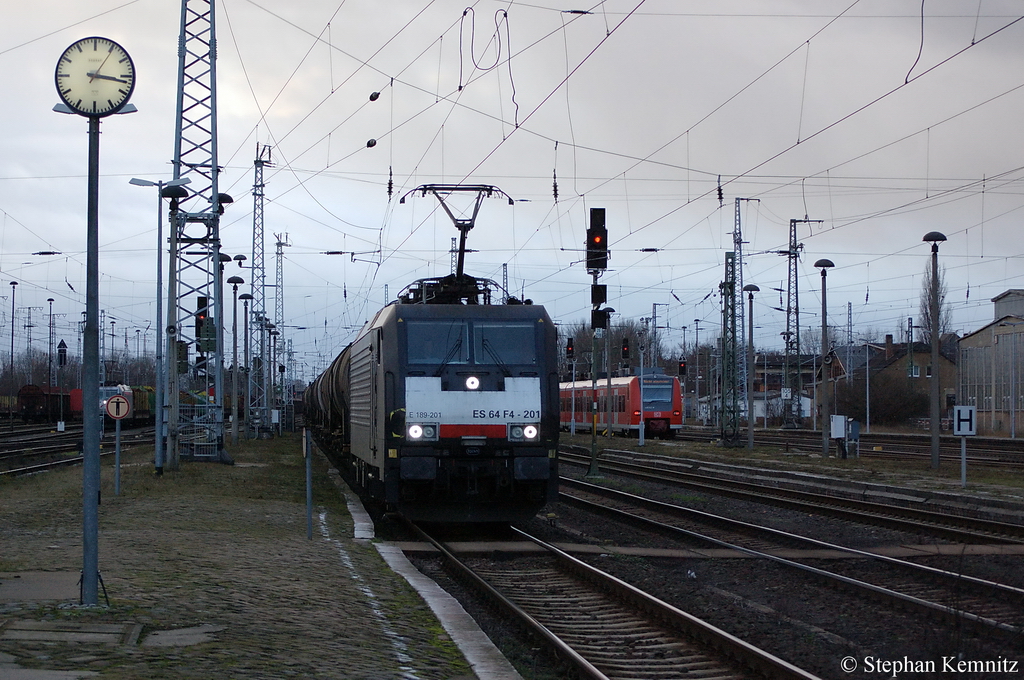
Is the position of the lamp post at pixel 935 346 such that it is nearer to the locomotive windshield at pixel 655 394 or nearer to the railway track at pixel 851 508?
the railway track at pixel 851 508

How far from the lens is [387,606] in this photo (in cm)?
918

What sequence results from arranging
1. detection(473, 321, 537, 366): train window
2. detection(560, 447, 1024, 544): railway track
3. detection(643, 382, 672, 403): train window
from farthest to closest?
detection(643, 382, 672, 403): train window → detection(560, 447, 1024, 544): railway track → detection(473, 321, 537, 366): train window

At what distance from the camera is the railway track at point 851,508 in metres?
15.0

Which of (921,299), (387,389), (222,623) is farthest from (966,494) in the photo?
(921,299)

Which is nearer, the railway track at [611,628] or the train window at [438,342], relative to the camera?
the railway track at [611,628]

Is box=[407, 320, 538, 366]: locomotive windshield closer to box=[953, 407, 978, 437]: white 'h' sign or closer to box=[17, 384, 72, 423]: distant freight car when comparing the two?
box=[953, 407, 978, 437]: white 'h' sign

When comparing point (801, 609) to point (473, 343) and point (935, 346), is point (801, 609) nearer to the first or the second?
point (473, 343)

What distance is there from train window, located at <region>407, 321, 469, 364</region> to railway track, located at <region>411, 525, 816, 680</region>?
318 centimetres

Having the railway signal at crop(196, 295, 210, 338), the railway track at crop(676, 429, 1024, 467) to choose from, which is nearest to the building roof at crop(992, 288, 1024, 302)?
the railway track at crop(676, 429, 1024, 467)

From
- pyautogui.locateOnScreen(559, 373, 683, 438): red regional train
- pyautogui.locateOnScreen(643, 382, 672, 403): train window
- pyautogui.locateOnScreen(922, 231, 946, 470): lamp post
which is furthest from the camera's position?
pyautogui.locateOnScreen(643, 382, 672, 403): train window

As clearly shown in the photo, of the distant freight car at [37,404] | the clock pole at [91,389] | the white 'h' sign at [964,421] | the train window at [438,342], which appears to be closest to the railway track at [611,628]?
the train window at [438,342]

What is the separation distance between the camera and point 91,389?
780 centimetres

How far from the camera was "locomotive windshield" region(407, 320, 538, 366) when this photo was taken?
14602mm

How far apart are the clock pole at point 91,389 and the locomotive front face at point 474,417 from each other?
636cm
